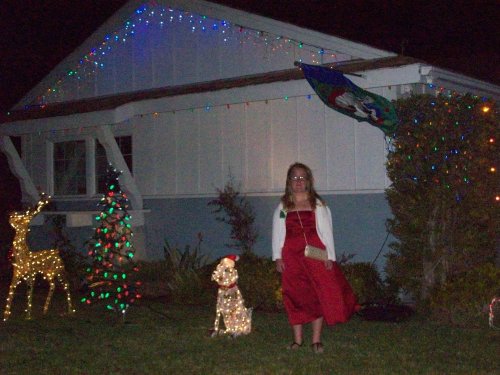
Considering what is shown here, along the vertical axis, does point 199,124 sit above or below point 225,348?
above

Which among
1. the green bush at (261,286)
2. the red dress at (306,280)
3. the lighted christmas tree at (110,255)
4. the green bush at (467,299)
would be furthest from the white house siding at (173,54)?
the red dress at (306,280)

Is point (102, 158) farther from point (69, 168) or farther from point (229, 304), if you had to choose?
point (229, 304)

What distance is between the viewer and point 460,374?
258 inches

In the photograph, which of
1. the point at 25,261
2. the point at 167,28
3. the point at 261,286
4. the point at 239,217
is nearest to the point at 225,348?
the point at 261,286

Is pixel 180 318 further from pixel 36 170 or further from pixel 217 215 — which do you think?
pixel 36 170

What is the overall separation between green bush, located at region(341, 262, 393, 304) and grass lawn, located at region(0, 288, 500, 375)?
68cm

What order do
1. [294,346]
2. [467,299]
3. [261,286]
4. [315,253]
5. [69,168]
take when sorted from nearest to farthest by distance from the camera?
[315,253]
[294,346]
[467,299]
[261,286]
[69,168]

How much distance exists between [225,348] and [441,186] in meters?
3.31

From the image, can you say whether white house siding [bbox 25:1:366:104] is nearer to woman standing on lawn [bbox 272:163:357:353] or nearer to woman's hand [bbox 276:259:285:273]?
woman standing on lawn [bbox 272:163:357:353]

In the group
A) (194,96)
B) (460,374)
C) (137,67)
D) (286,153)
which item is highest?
(137,67)

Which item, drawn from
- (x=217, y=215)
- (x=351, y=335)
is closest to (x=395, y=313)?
(x=351, y=335)

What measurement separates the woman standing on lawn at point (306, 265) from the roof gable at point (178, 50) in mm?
3905

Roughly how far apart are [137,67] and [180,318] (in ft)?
19.7

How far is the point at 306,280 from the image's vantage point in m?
7.52
